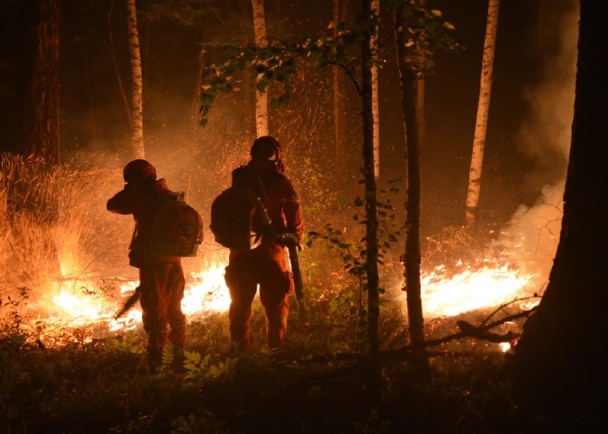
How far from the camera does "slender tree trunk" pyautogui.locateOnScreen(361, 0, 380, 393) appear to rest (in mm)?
3643

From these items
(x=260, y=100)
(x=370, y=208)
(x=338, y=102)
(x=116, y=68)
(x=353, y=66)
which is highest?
(x=116, y=68)

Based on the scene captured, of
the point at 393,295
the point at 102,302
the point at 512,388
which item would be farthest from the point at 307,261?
the point at 512,388

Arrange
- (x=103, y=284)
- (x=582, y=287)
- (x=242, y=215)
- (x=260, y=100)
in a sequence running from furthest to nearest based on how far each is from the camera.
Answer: (x=260, y=100)
(x=103, y=284)
(x=242, y=215)
(x=582, y=287)

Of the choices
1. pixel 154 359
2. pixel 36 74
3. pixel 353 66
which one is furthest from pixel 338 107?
pixel 353 66

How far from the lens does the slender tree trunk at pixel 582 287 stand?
3617mm

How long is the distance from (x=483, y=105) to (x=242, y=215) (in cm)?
866

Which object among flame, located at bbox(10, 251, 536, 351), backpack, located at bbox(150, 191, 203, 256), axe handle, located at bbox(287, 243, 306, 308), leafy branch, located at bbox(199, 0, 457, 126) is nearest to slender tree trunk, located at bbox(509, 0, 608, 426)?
leafy branch, located at bbox(199, 0, 457, 126)

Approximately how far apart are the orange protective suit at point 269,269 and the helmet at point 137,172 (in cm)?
107

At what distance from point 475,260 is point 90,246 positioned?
26.7 feet

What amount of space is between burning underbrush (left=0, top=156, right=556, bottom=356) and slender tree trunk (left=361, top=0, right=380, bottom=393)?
1638 mm

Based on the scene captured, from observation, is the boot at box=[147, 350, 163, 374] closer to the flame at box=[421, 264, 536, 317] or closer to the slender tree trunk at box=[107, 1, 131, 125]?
the flame at box=[421, 264, 536, 317]

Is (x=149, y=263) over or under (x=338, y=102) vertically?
under

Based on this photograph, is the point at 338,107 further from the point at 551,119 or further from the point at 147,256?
the point at 147,256

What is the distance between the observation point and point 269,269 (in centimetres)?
518
